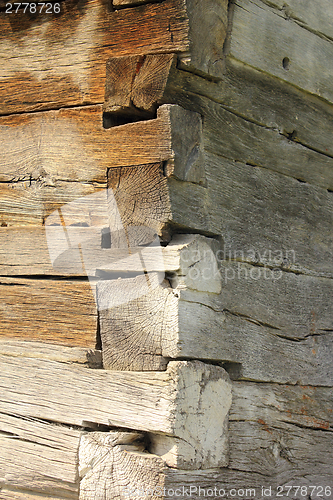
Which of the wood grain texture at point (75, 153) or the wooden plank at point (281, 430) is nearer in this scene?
the wood grain texture at point (75, 153)

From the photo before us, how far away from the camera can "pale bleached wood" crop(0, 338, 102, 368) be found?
2.17m

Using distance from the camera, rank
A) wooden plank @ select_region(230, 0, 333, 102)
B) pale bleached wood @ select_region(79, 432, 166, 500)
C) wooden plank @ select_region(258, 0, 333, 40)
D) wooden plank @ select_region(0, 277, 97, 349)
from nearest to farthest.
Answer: pale bleached wood @ select_region(79, 432, 166, 500)
wooden plank @ select_region(0, 277, 97, 349)
wooden plank @ select_region(230, 0, 333, 102)
wooden plank @ select_region(258, 0, 333, 40)

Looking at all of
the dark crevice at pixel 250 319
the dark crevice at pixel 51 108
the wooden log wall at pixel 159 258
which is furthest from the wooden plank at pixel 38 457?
the dark crevice at pixel 51 108

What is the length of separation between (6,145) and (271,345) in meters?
1.63

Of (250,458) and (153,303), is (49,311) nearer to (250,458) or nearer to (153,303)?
(153,303)

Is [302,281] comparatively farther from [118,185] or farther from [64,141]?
[64,141]

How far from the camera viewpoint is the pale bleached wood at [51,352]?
2168 millimetres

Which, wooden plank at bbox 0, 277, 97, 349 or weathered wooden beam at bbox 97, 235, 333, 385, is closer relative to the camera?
weathered wooden beam at bbox 97, 235, 333, 385

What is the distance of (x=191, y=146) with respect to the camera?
7.07 feet

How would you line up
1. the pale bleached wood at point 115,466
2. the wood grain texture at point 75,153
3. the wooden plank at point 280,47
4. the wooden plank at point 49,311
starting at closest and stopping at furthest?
the pale bleached wood at point 115,466
the wood grain texture at point 75,153
the wooden plank at point 49,311
the wooden plank at point 280,47

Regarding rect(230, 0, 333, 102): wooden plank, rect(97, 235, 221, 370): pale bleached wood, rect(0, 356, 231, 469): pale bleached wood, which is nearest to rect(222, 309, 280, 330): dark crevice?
rect(97, 235, 221, 370): pale bleached wood

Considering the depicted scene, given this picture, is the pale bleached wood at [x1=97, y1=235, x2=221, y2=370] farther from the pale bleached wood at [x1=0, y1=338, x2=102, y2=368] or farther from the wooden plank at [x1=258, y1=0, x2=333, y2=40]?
the wooden plank at [x1=258, y1=0, x2=333, y2=40]

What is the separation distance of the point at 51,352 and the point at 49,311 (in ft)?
A: 0.61

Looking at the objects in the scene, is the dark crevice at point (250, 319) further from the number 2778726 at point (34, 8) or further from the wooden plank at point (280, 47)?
the number 2778726 at point (34, 8)
